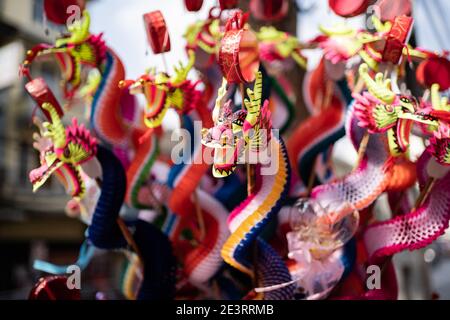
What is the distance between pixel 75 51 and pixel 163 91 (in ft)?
0.79

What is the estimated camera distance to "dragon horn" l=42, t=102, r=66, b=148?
105cm

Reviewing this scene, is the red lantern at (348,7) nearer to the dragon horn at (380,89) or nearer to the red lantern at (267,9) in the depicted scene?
the dragon horn at (380,89)

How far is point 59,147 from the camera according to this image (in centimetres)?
105

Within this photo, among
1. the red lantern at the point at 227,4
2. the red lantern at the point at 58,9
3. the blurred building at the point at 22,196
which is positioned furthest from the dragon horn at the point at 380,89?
the blurred building at the point at 22,196

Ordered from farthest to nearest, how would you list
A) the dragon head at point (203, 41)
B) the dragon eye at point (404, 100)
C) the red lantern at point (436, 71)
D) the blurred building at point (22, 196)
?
the blurred building at point (22, 196) < the dragon head at point (203, 41) < the red lantern at point (436, 71) < the dragon eye at point (404, 100)

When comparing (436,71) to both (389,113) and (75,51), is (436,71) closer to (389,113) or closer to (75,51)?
(389,113)

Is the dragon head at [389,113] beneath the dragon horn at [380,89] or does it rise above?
beneath

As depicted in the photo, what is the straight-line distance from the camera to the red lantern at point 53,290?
3.56 ft

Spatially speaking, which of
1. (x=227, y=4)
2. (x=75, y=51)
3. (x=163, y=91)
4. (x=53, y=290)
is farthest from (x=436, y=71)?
(x=53, y=290)

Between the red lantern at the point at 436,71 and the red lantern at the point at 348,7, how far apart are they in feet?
0.60

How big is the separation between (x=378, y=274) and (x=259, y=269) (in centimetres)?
23

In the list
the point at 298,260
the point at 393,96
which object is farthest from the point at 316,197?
the point at 393,96

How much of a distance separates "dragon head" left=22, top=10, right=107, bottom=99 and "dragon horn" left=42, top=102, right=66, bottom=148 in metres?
0.10

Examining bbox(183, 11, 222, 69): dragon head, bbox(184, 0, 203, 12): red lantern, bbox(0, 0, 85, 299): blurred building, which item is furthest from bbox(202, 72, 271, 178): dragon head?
bbox(0, 0, 85, 299): blurred building
